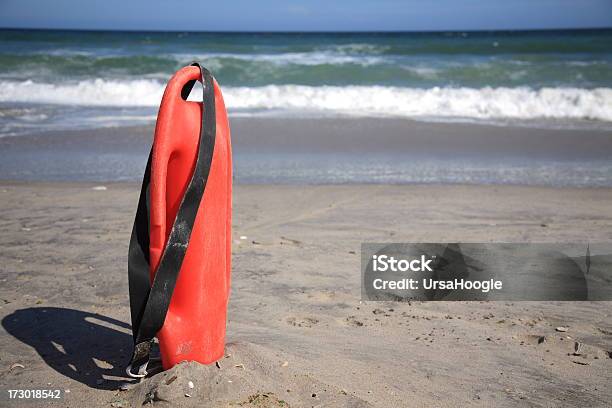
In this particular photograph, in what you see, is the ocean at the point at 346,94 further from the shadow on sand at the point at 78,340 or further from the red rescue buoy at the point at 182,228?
the red rescue buoy at the point at 182,228

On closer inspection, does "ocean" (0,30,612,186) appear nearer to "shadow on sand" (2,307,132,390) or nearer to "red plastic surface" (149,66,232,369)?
"shadow on sand" (2,307,132,390)

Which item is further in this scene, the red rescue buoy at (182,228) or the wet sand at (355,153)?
the wet sand at (355,153)

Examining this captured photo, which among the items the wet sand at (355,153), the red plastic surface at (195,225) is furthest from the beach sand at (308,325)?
the wet sand at (355,153)

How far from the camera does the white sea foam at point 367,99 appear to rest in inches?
Result: 540

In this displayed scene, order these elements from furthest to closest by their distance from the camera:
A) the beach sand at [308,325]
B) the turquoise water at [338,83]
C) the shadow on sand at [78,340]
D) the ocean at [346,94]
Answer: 1. the turquoise water at [338,83]
2. the ocean at [346,94]
3. the shadow on sand at [78,340]
4. the beach sand at [308,325]

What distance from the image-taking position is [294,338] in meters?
3.25

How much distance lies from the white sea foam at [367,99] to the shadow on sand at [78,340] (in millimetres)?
10526

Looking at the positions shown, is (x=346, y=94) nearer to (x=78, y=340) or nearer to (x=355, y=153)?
(x=355, y=153)

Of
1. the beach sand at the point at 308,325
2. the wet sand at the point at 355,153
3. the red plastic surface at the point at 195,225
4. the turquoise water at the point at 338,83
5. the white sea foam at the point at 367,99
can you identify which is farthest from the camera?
the white sea foam at the point at 367,99

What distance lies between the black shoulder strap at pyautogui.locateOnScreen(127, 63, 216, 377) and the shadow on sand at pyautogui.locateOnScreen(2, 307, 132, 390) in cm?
38

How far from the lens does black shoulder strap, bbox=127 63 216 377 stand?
2.45 meters

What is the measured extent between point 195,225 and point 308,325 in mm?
1158

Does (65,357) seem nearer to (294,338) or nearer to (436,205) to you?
(294,338)

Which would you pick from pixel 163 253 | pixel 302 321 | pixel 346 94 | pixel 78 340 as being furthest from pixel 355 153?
pixel 346 94
